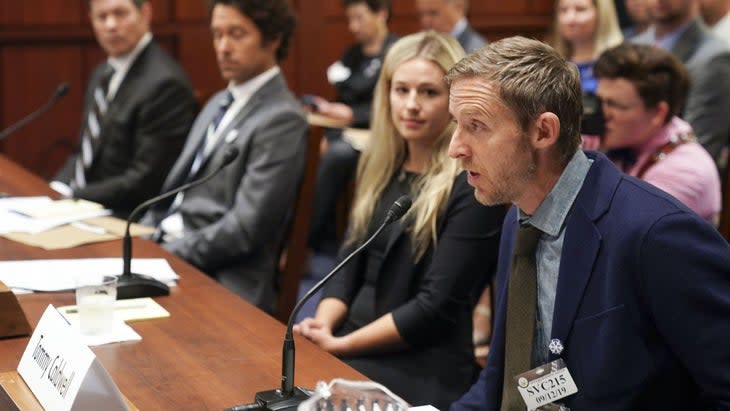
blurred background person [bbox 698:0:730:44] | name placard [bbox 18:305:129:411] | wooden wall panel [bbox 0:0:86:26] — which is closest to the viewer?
name placard [bbox 18:305:129:411]

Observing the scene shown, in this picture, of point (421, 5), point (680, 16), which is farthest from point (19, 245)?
point (421, 5)

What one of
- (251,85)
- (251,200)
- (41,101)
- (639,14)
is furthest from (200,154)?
(639,14)

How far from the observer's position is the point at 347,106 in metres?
5.66

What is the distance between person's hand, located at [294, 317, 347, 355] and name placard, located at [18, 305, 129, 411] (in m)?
0.83

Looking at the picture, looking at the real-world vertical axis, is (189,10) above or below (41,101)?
above

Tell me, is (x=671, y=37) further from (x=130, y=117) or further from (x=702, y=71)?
(x=130, y=117)

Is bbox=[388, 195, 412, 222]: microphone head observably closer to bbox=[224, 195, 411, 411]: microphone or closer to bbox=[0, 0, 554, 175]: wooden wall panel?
bbox=[224, 195, 411, 411]: microphone

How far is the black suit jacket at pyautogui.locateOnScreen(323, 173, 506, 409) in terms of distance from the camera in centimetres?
232

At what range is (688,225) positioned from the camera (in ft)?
5.02

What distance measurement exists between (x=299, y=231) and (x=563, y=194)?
4.57 ft

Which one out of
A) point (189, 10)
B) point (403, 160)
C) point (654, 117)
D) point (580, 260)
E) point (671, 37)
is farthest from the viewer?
point (189, 10)

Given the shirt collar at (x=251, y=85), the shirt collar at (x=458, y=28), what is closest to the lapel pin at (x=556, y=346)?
the shirt collar at (x=251, y=85)

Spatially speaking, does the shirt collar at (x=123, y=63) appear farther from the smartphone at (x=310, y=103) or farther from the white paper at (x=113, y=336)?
the white paper at (x=113, y=336)

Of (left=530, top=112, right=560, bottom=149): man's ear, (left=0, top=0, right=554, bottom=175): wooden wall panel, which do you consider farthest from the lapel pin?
(left=0, top=0, right=554, bottom=175): wooden wall panel
